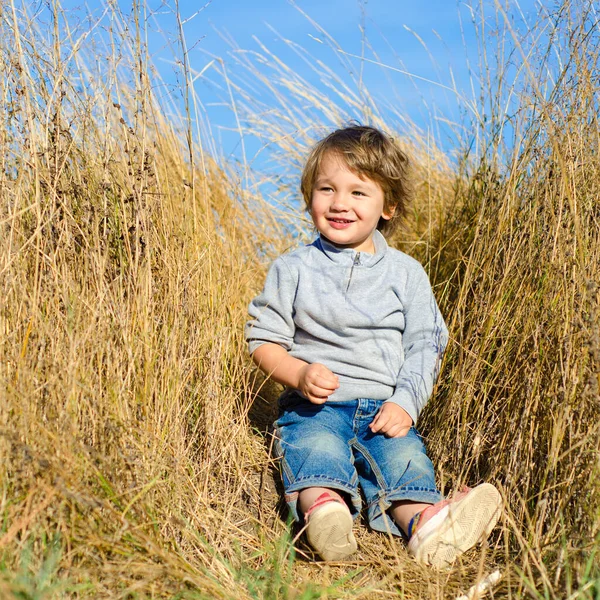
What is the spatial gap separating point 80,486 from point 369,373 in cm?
104

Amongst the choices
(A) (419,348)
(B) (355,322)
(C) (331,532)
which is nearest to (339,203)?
(B) (355,322)

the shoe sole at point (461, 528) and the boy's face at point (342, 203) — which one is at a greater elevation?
the boy's face at point (342, 203)

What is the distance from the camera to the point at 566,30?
2.40 meters

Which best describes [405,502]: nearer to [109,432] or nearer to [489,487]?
[489,487]

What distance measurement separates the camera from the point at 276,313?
7.98 feet

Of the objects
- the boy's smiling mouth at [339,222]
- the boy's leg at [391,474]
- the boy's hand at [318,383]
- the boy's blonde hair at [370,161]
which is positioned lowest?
the boy's leg at [391,474]

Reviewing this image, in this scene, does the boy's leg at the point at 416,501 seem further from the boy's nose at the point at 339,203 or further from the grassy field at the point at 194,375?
the boy's nose at the point at 339,203

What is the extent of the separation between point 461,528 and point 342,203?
1053 mm

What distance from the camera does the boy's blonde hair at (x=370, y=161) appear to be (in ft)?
8.20

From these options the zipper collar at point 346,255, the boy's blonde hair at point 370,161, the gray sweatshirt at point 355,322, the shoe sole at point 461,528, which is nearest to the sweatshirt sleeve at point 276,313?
the gray sweatshirt at point 355,322

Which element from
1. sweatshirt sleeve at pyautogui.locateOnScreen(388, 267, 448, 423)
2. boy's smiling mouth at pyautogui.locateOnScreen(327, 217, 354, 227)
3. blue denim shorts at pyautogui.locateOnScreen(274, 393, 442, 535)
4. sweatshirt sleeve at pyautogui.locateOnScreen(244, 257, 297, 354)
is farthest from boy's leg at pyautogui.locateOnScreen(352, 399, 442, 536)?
boy's smiling mouth at pyautogui.locateOnScreen(327, 217, 354, 227)

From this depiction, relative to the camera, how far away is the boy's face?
2453mm

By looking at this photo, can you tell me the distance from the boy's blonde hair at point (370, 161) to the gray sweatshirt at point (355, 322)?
243 mm

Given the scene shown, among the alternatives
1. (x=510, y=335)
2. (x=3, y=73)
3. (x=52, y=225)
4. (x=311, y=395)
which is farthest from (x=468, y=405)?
(x=3, y=73)
